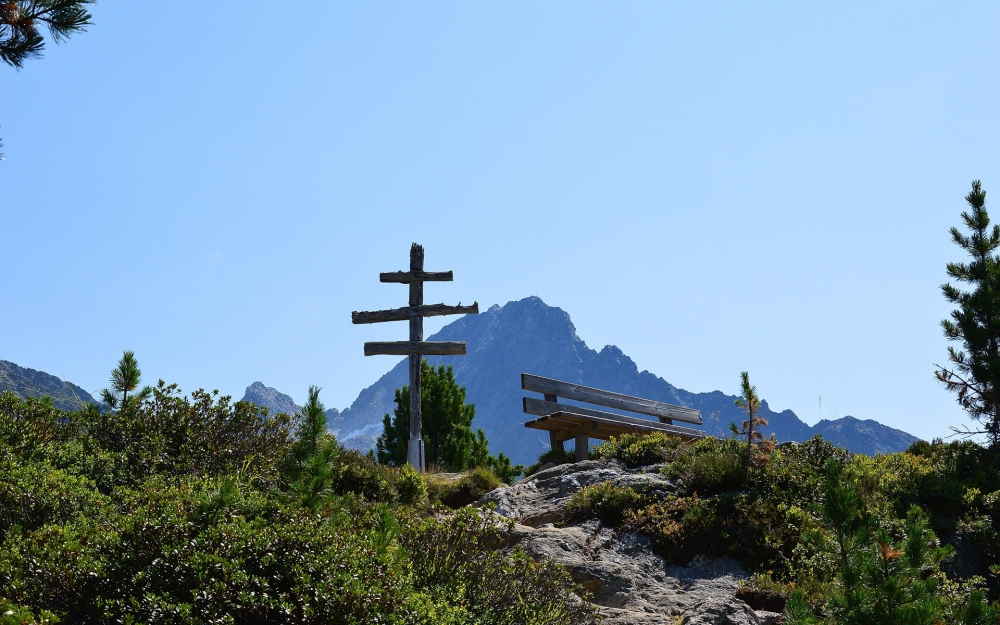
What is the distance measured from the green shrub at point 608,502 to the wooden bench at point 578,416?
3278mm

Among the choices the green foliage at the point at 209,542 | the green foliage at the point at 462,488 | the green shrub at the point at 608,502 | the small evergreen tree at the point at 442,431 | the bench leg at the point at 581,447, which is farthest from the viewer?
the small evergreen tree at the point at 442,431

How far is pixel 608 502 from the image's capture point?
36.6 ft

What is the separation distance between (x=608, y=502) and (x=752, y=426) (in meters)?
2.46

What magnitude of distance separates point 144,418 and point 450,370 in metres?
13.2

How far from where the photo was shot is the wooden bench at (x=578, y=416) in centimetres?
1545

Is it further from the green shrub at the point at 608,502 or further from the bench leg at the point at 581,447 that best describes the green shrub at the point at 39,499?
the bench leg at the point at 581,447

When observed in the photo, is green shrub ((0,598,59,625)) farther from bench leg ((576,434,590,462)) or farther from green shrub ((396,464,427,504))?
bench leg ((576,434,590,462))

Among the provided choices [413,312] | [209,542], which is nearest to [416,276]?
[413,312]

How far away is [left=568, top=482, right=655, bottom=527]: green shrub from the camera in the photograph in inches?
435

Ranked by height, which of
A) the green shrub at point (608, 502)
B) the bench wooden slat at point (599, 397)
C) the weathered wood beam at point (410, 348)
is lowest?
the green shrub at point (608, 502)

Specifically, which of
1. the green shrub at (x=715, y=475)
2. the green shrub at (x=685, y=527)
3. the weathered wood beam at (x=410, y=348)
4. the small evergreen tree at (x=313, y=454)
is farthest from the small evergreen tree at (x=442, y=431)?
the small evergreen tree at (x=313, y=454)

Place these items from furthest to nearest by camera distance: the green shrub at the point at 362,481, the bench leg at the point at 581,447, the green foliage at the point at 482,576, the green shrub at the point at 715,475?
1. the bench leg at the point at 581,447
2. the green shrub at the point at 362,481
3. the green shrub at the point at 715,475
4. the green foliage at the point at 482,576

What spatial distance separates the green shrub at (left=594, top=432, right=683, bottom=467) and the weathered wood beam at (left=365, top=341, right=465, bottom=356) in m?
→ 4.59

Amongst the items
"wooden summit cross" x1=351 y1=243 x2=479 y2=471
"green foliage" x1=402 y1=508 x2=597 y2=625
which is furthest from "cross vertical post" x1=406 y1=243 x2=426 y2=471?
"green foliage" x1=402 y1=508 x2=597 y2=625
